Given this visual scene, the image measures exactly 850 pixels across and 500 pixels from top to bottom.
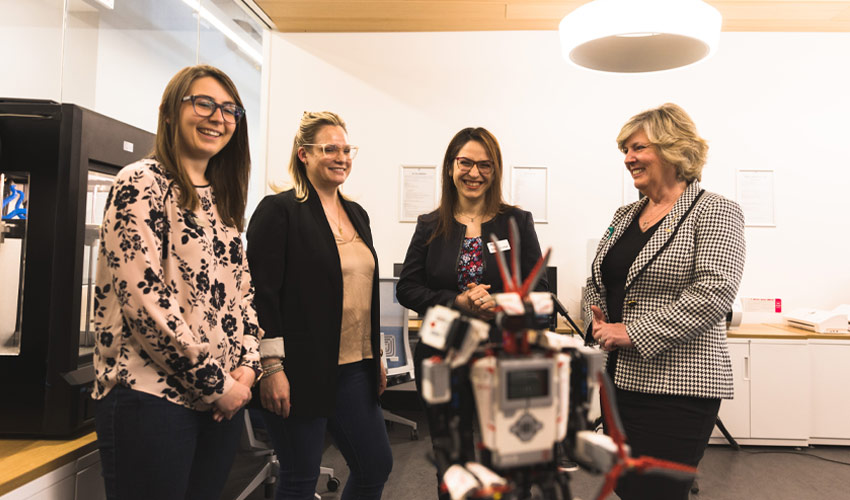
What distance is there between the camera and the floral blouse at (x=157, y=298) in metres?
1.04

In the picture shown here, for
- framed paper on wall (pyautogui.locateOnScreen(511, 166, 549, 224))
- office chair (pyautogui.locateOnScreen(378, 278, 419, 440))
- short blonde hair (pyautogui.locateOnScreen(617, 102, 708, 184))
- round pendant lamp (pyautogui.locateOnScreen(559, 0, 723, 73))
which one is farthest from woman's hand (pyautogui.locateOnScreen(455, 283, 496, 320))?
framed paper on wall (pyautogui.locateOnScreen(511, 166, 549, 224))

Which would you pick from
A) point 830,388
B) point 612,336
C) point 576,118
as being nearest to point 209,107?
point 612,336

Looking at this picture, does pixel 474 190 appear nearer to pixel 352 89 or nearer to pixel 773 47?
pixel 352 89

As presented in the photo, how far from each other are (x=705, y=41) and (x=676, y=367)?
1.22 meters

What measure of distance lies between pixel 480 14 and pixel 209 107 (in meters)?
2.97

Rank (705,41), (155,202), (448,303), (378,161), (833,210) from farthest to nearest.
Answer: (378,161)
(833,210)
(705,41)
(448,303)
(155,202)

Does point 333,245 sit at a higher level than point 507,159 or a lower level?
lower

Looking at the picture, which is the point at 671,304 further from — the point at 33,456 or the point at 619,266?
the point at 33,456

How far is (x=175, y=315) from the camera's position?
107 centimetres

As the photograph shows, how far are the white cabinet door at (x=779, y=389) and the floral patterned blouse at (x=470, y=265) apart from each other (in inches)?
99.3

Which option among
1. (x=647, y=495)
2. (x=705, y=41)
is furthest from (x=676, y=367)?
(x=705, y=41)

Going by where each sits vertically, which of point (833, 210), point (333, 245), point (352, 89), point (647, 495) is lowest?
point (647, 495)

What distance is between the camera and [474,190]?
66.9 inches

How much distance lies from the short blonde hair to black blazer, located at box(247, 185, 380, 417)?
3.14 feet
